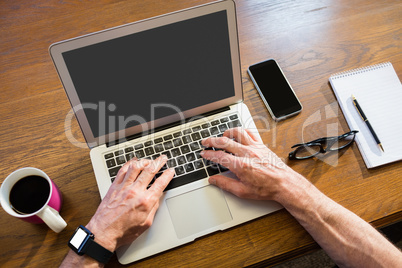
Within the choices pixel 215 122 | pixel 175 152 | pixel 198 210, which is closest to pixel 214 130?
pixel 215 122

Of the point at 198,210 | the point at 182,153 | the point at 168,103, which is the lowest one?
the point at 198,210

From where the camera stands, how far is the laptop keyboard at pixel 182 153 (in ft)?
2.90

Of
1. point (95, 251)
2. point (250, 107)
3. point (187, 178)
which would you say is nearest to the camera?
point (95, 251)

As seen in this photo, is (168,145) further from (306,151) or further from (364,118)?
(364,118)

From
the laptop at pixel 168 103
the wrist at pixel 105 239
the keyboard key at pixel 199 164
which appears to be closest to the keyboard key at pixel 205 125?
the laptop at pixel 168 103

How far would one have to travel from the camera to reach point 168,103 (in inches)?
35.1

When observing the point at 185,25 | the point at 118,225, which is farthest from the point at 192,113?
the point at 118,225

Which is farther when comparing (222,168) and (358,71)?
(358,71)

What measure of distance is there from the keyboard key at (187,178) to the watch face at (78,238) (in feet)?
0.75

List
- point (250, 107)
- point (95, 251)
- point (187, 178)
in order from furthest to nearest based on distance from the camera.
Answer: point (250, 107) < point (187, 178) < point (95, 251)

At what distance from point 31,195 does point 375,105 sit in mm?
983

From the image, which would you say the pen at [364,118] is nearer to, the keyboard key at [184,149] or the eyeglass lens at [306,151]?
the eyeglass lens at [306,151]

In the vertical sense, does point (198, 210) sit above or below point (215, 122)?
below

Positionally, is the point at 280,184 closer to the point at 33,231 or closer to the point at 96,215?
the point at 96,215
